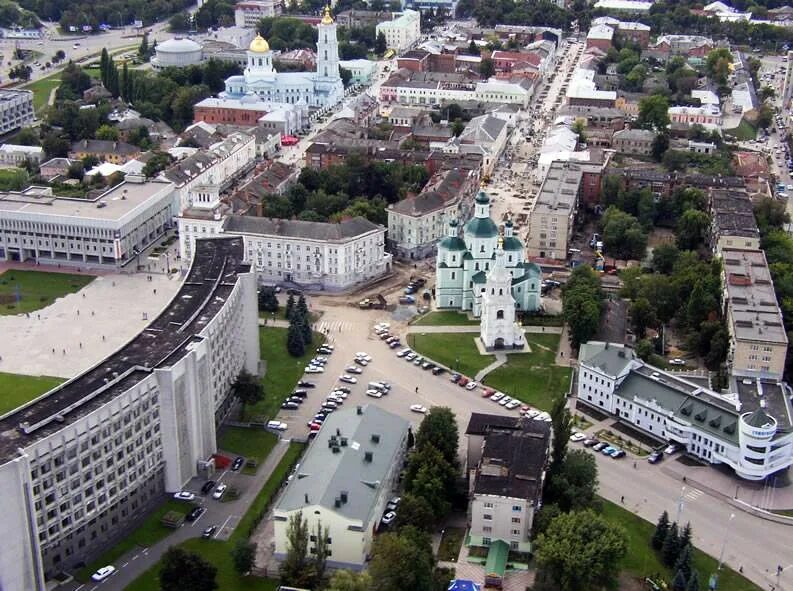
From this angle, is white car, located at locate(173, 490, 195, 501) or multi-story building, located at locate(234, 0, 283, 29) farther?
multi-story building, located at locate(234, 0, 283, 29)

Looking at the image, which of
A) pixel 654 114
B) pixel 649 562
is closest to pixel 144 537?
pixel 649 562

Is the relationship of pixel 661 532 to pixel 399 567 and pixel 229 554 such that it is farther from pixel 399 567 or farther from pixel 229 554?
pixel 229 554

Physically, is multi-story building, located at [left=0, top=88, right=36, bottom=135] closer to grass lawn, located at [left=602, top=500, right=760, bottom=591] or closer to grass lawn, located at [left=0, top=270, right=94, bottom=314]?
grass lawn, located at [left=0, top=270, right=94, bottom=314]

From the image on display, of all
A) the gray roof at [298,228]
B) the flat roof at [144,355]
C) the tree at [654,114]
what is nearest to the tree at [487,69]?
the tree at [654,114]

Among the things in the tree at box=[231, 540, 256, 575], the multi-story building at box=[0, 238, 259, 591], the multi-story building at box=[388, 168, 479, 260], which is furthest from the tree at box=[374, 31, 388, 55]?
the tree at box=[231, 540, 256, 575]

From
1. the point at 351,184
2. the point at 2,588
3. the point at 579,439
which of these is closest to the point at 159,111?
the point at 351,184

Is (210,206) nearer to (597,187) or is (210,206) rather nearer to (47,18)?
(597,187)
